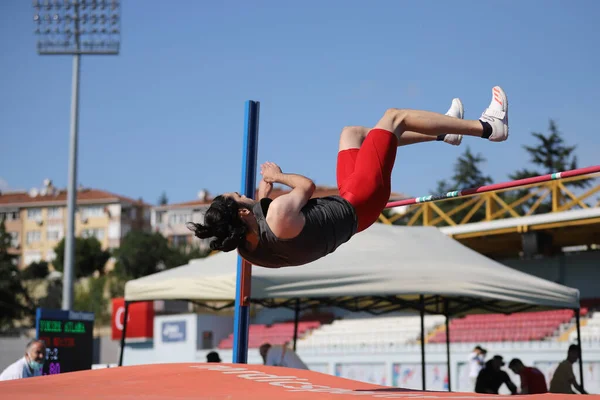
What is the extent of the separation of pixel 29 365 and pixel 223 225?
11.1ft

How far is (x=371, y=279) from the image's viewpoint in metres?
6.82

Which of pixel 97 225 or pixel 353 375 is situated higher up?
pixel 97 225

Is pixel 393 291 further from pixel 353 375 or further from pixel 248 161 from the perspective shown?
pixel 353 375

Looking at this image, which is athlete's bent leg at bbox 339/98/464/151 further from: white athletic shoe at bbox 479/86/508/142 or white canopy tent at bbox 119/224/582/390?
white canopy tent at bbox 119/224/582/390

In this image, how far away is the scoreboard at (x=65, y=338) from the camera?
313 inches

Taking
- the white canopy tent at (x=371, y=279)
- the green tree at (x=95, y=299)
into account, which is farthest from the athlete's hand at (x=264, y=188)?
the green tree at (x=95, y=299)

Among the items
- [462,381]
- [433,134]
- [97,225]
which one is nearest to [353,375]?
[462,381]

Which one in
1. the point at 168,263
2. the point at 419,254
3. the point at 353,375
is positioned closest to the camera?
the point at 419,254

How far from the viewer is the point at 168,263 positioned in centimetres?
5356

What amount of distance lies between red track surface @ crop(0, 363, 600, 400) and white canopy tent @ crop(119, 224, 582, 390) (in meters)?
2.18

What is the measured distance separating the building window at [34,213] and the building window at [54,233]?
1640mm

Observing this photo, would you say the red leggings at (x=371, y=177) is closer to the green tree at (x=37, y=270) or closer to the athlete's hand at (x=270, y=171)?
the athlete's hand at (x=270, y=171)

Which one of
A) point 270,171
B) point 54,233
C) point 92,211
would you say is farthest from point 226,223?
point 54,233

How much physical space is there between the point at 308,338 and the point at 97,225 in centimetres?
5300
